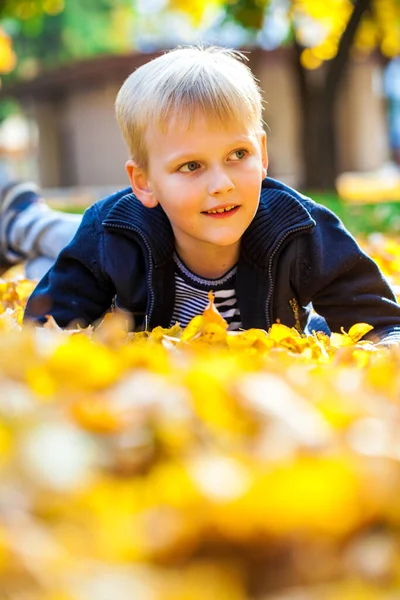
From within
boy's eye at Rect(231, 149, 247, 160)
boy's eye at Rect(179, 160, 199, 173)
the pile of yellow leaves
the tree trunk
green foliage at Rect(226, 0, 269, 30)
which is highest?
the pile of yellow leaves

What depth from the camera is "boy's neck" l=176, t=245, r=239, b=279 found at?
297 centimetres

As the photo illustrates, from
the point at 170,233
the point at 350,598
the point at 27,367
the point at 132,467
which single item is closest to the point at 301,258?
the point at 170,233

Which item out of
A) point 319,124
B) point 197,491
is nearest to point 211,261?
point 197,491

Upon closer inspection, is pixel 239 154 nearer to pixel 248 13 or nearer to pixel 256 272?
pixel 256 272

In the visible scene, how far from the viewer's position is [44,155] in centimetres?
2544

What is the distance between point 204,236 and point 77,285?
19.3 inches

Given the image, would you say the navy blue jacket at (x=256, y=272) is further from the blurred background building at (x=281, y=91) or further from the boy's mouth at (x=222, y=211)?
the blurred background building at (x=281, y=91)

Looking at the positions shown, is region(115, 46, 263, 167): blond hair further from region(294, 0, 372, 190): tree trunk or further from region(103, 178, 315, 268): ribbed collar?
region(294, 0, 372, 190): tree trunk

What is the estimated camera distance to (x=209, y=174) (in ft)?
8.62

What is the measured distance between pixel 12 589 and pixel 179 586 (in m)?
0.15

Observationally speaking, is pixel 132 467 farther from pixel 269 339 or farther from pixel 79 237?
pixel 79 237

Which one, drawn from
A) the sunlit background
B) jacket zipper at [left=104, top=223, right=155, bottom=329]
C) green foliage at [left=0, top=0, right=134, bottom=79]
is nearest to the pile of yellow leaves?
jacket zipper at [left=104, top=223, right=155, bottom=329]

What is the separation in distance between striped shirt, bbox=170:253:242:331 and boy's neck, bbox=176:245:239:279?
0.02 m

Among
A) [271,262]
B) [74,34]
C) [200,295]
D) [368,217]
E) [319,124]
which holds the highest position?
[271,262]
